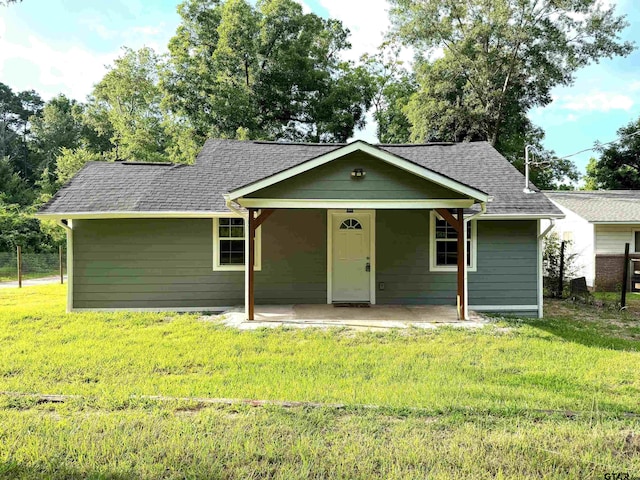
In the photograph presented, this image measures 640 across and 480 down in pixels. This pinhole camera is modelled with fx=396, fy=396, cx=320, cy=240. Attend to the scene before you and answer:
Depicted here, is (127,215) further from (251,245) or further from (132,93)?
(132,93)

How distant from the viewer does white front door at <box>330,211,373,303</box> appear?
908 centimetres

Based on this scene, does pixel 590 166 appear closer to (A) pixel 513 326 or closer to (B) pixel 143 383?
(A) pixel 513 326

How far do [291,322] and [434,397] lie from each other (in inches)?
149

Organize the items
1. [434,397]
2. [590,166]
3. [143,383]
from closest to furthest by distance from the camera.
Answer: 1. [434,397]
2. [143,383]
3. [590,166]

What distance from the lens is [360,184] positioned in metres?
7.24

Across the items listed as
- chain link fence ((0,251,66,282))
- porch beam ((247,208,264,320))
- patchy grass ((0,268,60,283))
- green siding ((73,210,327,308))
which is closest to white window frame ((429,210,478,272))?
green siding ((73,210,327,308))

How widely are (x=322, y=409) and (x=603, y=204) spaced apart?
17269mm

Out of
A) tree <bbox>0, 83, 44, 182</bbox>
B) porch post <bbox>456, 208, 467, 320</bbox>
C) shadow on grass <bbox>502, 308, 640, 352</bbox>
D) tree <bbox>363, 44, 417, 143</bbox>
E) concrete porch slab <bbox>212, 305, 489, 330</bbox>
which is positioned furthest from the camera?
tree <bbox>0, 83, 44, 182</bbox>

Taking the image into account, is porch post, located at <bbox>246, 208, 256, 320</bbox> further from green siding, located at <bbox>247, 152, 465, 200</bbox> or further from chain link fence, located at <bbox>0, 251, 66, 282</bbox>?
chain link fence, located at <bbox>0, 251, 66, 282</bbox>

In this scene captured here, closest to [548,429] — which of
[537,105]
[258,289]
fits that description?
[258,289]

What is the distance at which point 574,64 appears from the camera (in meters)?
20.9

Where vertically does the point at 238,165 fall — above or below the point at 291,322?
above

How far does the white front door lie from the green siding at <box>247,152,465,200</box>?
186 centimetres

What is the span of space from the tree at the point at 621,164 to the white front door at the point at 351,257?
2683 cm
